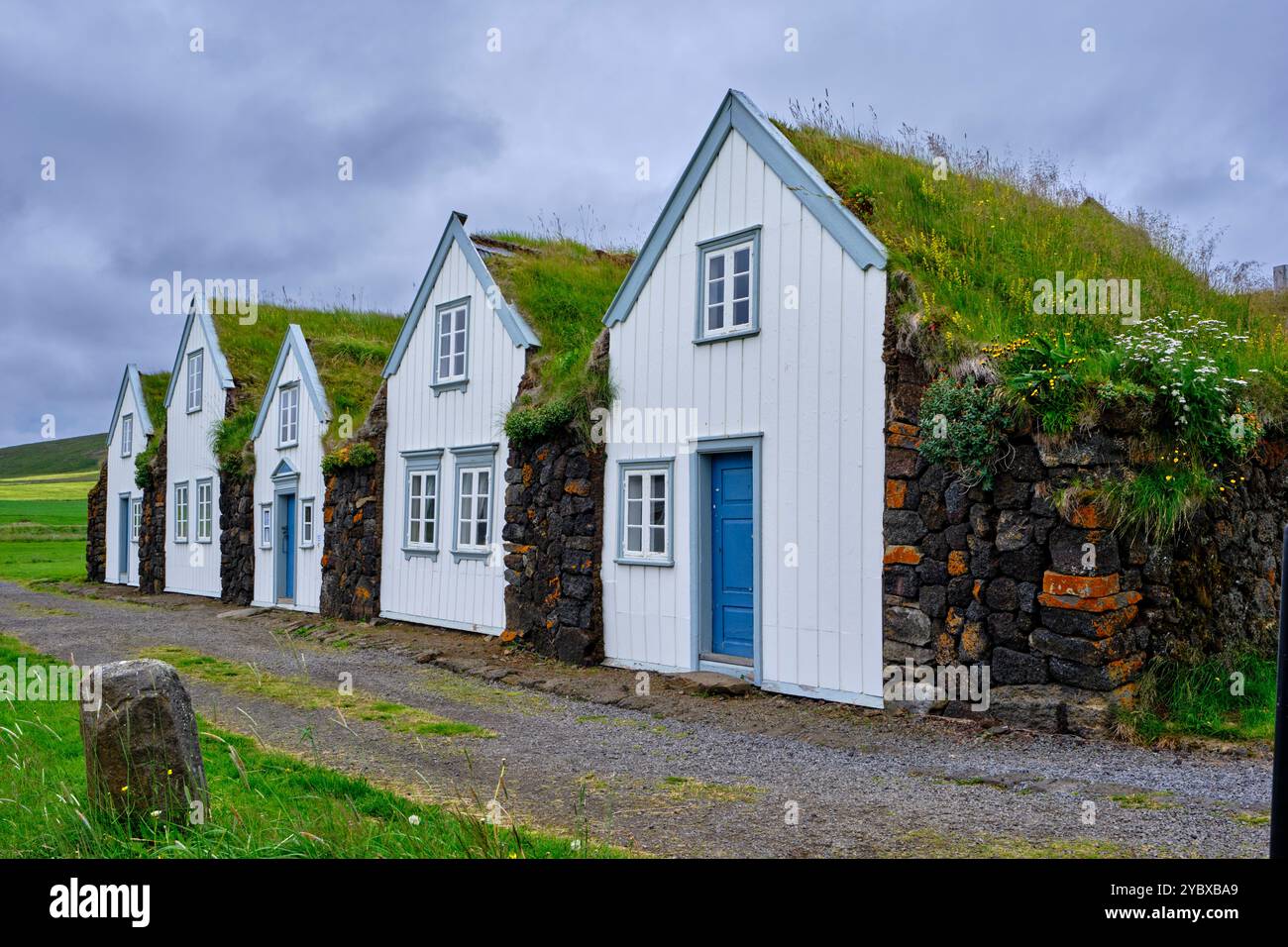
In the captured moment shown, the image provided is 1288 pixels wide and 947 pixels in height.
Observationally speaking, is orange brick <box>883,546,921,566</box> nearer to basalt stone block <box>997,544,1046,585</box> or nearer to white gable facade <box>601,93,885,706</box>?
white gable facade <box>601,93,885,706</box>

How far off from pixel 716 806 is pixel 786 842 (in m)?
0.98

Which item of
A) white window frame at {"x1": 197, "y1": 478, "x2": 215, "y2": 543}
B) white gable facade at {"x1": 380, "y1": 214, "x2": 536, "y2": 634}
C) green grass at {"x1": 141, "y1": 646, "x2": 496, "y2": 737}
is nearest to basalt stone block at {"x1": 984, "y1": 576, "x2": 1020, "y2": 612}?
green grass at {"x1": 141, "y1": 646, "x2": 496, "y2": 737}

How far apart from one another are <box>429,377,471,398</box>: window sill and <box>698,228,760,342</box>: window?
5819 millimetres

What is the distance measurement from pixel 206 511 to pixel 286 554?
497cm

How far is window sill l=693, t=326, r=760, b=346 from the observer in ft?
39.1

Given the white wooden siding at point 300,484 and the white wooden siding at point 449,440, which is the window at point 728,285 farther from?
the white wooden siding at point 300,484

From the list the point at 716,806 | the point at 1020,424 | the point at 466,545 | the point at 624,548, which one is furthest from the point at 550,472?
the point at 716,806

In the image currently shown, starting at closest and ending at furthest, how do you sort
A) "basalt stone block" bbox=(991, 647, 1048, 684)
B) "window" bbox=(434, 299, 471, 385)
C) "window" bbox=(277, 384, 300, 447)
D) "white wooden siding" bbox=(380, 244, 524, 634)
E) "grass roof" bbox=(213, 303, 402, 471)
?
"basalt stone block" bbox=(991, 647, 1048, 684) < "white wooden siding" bbox=(380, 244, 524, 634) < "window" bbox=(434, 299, 471, 385) < "grass roof" bbox=(213, 303, 402, 471) < "window" bbox=(277, 384, 300, 447)

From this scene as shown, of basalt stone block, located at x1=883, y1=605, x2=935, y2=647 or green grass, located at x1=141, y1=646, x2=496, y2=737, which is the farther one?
basalt stone block, located at x1=883, y1=605, x2=935, y2=647

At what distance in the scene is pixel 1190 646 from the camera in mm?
9469

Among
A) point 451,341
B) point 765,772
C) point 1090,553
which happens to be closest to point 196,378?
point 451,341

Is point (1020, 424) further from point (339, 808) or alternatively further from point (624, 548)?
point (339, 808)

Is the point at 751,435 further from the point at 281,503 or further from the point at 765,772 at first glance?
the point at 281,503

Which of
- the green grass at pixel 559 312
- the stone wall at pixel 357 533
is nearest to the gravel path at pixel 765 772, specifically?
the green grass at pixel 559 312
